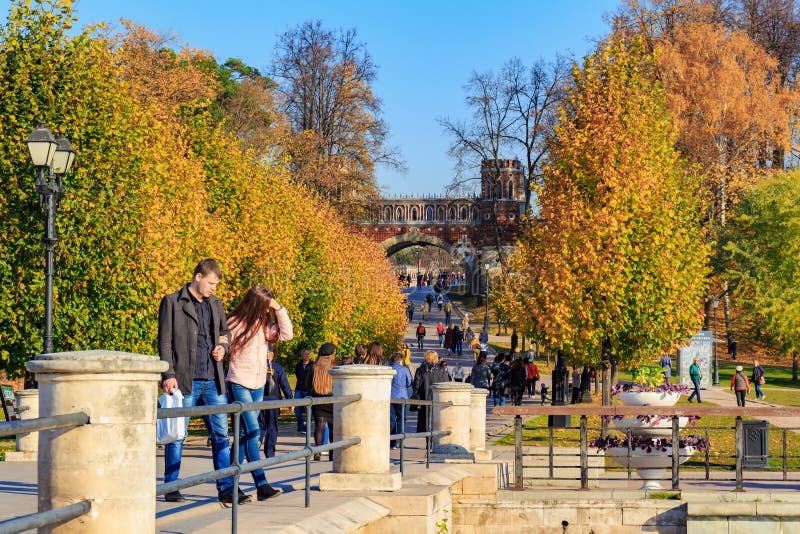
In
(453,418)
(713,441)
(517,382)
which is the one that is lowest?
(713,441)

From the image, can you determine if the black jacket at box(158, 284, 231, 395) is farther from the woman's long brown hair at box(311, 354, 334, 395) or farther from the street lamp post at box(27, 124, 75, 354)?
the woman's long brown hair at box(311, 354, 334, 395)

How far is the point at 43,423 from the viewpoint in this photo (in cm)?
481

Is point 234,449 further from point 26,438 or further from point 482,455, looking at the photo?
point 482,455

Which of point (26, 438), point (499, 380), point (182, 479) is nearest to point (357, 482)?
point (182, 479)

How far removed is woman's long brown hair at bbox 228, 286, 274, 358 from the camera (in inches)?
403

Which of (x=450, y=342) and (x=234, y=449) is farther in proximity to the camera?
(x=450, y=342)

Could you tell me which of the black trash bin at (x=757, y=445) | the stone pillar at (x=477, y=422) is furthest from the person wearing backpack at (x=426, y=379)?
the black trash bin at (x=757, y=445)

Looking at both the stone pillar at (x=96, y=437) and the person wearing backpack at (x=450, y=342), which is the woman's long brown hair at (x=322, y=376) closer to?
the stone pillar at (x=96, y=437)

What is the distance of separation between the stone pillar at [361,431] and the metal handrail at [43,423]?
222 inches

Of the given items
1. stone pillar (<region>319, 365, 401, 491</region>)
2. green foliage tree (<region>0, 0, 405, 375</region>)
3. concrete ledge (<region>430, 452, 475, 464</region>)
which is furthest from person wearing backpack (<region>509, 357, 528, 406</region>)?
stone pillar (<region>319, 365, 401, 491</region>)

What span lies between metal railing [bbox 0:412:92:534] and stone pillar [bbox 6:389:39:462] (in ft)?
35.8

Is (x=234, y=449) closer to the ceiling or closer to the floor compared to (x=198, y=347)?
closer to the floor

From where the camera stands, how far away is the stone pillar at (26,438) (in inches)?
625

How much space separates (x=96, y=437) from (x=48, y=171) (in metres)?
13.1
